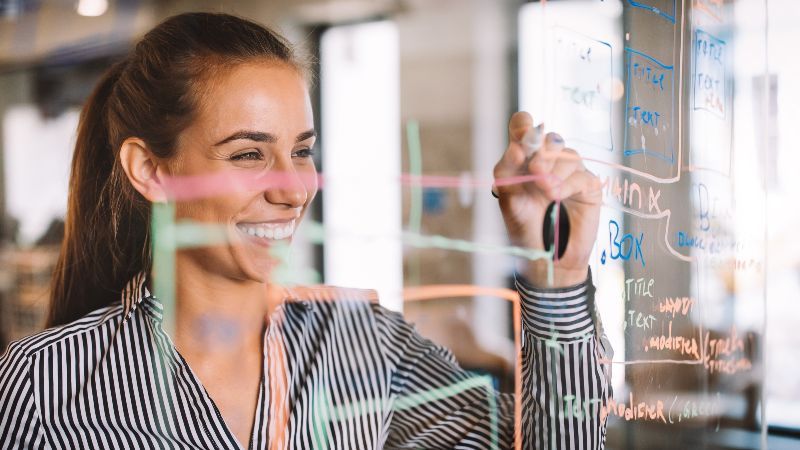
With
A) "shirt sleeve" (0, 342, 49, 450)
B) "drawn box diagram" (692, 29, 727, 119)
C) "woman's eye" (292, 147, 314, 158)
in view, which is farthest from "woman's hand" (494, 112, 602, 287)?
"shirt sleeve" (0, 342, 49, 450)

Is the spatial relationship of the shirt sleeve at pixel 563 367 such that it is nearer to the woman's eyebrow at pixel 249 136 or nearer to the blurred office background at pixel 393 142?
the blurred office background at pixel 393 142

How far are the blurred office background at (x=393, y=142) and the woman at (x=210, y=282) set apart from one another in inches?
2.7

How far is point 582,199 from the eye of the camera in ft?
2.01

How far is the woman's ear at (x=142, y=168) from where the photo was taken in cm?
61

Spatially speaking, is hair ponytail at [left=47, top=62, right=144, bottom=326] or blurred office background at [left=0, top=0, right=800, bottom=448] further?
blurred office background at [left=0, top=0, right=800, bottom=448]

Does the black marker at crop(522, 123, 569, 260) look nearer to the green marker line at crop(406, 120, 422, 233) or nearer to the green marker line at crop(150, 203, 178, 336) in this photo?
the green marker line at crop(406, 120, 422, 233)

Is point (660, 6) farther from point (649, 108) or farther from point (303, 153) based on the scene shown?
point (303, 153)

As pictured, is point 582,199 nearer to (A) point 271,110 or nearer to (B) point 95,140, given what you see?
(A) point 271,110

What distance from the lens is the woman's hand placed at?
0.60 metres

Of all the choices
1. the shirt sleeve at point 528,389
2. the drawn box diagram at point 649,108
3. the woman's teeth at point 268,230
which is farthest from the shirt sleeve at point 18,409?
the drawn box diagram at point 649,108

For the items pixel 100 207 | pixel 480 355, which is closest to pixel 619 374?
pixel 480 355

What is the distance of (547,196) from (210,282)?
0.31 metres

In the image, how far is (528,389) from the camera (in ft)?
2.13

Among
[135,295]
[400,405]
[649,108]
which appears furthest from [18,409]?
[649,108]
